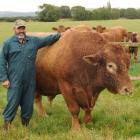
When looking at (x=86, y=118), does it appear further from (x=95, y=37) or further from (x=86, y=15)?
(x=86, y=15)

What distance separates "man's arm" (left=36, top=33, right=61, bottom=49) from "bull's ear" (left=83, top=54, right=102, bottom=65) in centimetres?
92

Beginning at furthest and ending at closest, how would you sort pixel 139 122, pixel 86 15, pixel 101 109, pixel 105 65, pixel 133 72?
pixel 86 15 < pixel 133 72 < pixel 101 109 < pixel 139 122 < pixel 105 65

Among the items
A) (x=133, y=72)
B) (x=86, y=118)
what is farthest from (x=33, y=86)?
(x=133, y=72)

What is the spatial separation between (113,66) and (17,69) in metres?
1.67

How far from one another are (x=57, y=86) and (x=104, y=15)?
294 feet

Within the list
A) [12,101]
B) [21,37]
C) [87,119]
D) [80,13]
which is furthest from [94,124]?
[80,13]

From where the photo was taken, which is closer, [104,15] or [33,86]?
[33,86]

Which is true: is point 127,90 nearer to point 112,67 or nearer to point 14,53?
point 112,67

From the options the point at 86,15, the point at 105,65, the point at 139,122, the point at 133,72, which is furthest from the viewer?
the point at 86,15

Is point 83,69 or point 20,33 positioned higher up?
point 20,33

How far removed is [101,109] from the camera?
9773 millimetres

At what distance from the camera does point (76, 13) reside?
9062 centimetres

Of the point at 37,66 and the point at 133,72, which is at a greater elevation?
the point at 37,66

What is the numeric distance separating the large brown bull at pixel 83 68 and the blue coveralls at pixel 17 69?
1.89 feet
